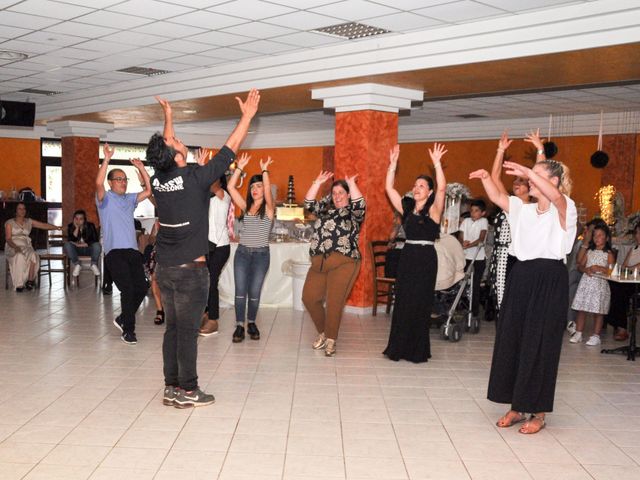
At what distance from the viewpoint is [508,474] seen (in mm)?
3822

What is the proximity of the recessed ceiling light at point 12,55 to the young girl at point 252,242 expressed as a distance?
13.0ft

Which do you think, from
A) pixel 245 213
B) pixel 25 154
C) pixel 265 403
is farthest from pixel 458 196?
pixel 25 154

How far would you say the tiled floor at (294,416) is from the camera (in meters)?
3.88

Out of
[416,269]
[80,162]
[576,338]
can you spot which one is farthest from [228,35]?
[80,162]

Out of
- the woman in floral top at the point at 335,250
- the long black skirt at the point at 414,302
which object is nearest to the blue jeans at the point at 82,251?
the woman in floral top at the point at 335,250

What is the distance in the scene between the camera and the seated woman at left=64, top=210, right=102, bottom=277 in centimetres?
1107

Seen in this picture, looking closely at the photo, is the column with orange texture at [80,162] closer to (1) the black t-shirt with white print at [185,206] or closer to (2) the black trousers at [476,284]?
(2) the black trousers at [476,284]

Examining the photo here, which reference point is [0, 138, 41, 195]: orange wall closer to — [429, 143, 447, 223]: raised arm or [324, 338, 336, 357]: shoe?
[324, 338, 336, 357]: shoe

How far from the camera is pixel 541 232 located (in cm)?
435

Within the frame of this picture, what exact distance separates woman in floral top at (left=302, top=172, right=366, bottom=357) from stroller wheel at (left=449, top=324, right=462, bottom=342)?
149 cm

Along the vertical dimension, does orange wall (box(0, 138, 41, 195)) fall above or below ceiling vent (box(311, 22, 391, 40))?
below

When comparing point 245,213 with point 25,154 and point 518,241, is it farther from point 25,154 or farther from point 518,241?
point 25,154

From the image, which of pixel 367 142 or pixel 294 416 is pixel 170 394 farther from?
pixel 367 142

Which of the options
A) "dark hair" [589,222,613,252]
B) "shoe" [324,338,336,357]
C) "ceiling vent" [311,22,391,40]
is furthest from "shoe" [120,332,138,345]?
"dark hair" [589,222,613,252]
